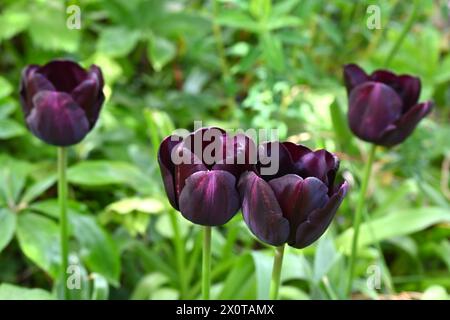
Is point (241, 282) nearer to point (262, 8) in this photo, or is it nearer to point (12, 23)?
point (262, 8)

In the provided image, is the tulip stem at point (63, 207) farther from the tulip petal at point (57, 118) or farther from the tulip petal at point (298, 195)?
the tulip petal at point (298, 195)

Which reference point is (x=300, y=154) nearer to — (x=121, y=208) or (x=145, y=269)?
(x=121, y=208)

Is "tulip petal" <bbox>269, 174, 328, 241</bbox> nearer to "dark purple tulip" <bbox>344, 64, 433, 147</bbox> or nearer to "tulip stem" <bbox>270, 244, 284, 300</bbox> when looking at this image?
"tulip stem" <bbox>270, 244, 284, 300</bbox>

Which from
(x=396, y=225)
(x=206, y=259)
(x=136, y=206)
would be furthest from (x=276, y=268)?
(x=396, y=225)

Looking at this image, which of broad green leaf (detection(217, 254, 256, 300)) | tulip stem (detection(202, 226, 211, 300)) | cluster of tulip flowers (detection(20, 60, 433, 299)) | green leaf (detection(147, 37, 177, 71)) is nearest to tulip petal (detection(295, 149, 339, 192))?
cluster of tulip flowers (detection(20, 60, 433, 299))

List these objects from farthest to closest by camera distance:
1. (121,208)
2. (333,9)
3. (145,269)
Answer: (333,9), (145,269), (121,208)
